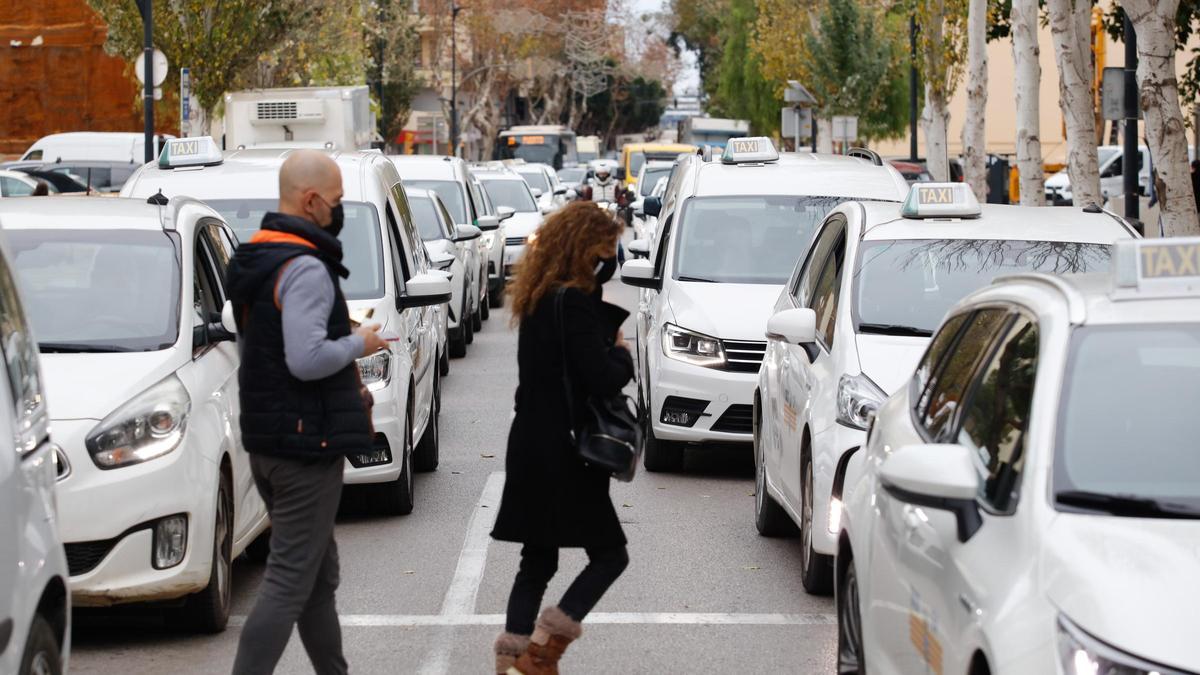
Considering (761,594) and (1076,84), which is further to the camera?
(1076,84)

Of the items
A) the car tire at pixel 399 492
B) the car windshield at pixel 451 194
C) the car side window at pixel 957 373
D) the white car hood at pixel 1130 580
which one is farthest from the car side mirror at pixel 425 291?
the car windshield at pixel 451 194

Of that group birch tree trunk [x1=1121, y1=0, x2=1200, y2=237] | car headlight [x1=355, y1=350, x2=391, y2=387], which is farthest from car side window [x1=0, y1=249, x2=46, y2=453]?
birch tree trunk [x1=1121, y1=0, x2=1200, y2=237]

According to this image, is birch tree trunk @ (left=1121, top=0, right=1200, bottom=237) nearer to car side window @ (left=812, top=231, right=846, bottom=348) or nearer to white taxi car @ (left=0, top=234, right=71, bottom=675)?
car side window @ (left=812, top=231, right=846, bottom=348)

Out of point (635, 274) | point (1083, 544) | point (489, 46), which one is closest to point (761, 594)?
point (635, 274)

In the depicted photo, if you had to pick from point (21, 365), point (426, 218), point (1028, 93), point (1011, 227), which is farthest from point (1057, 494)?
point (1028, 93)

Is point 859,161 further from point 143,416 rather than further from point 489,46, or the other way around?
point 489,46

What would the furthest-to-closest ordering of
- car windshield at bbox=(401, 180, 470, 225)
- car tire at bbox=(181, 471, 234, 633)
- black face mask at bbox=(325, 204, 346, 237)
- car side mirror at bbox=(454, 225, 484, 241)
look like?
car windshield at bbox=(401, 180, 470, 225) → car side mirror at bbox=(454, 225, 484, 241) → car tire at bbox=(181, 471, 234, 633) → black face mask at bbox=(325, 204, 346, 237)

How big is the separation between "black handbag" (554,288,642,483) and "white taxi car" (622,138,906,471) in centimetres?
500

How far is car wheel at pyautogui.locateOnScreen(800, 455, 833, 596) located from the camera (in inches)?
303

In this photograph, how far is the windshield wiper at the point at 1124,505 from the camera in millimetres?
3924

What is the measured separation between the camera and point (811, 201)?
1234 centimetres

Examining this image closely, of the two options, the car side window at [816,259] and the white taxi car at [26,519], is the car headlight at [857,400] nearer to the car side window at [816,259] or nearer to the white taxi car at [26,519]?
the car side window at [816,259]

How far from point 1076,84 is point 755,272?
24.3 feet

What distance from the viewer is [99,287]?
7.75 meters
